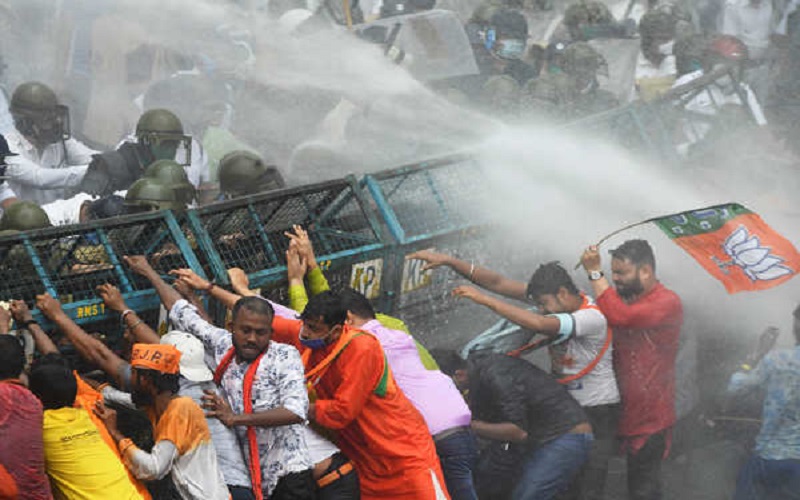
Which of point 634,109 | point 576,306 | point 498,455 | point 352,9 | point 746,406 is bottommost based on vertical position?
point 746,406

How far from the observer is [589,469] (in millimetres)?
6684

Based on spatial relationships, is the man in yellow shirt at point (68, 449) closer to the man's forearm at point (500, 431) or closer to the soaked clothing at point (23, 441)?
the soaked clothing at point (23, 441)

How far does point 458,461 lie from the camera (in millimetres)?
5785

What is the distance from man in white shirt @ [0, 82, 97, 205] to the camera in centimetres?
870

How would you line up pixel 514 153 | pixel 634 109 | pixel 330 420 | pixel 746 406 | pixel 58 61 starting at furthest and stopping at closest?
pixel 58 61, pixel 634 109, pixel 514 153, pixel 746 406, pixel 330 420

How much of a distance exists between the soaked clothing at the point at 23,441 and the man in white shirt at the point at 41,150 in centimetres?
436

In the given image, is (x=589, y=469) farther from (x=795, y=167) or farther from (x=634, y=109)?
(x=795, y=167)

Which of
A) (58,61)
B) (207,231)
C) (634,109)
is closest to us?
(207,231)

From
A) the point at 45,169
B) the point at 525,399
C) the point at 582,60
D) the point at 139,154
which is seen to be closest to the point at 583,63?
the point at 582,60

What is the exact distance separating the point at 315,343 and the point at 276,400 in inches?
13.2

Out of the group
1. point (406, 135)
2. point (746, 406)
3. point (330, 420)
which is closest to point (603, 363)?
point (746, 406)

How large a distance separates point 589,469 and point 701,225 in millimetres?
1681

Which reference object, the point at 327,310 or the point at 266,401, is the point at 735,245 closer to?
the point at 327,310

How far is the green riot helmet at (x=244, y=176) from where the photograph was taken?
25.1ft
